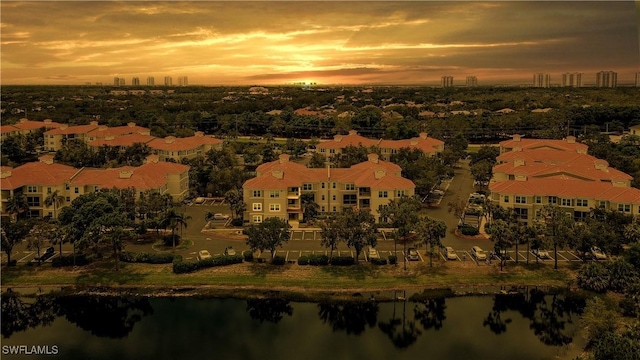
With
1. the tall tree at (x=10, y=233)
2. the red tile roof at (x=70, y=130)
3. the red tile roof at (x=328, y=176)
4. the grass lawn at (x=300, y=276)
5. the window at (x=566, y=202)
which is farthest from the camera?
the red tile roof at (x=70, y=130)

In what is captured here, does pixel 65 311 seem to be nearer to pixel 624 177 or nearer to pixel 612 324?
pixel 612 324

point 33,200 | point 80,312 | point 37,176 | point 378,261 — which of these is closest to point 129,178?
point 37,176

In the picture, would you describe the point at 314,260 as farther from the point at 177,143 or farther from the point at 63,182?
the point at 177,143

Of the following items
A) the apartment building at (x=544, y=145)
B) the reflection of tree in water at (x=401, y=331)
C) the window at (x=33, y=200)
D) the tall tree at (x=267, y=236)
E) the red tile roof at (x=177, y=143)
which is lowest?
the reflection of tree in water at (x=401, y=331)

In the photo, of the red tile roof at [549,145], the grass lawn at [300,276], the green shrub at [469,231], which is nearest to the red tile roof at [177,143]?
the grass lawn at [300,276]

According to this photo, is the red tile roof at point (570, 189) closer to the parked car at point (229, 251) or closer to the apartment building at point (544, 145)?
the apartment building at point (544, 145)

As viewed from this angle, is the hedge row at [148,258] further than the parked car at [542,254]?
No
